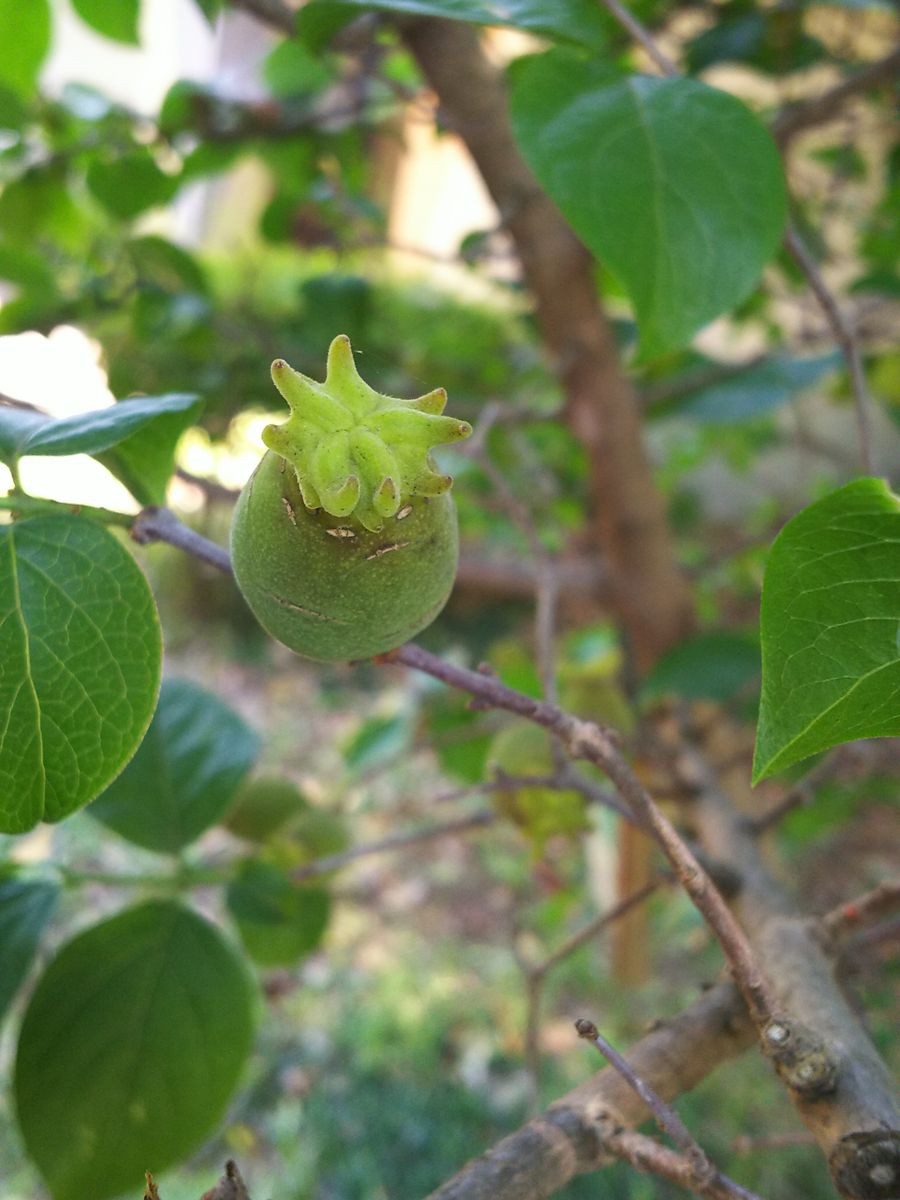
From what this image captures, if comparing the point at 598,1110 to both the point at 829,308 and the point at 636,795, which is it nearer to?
the point at 636,795

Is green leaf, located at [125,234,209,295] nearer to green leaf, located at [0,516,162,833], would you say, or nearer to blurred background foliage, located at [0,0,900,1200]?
blurred background foliage, located at [0,0,900,1200]

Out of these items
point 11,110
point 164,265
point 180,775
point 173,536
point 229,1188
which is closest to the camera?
point 229,1188

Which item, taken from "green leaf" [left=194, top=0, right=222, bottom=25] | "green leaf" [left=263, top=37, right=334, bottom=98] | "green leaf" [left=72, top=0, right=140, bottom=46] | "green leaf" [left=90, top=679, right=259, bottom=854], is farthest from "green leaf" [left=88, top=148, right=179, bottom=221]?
"green leaf" [left=90, top=679, right=259, bottom=854]

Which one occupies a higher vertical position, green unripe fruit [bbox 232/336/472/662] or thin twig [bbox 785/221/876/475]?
green unripe fruit [bbox 232/336/472/662]

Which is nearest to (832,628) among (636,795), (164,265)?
(636,795)

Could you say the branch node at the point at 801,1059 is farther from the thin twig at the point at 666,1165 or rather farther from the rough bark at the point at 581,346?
the rough bark at the point at 581,346

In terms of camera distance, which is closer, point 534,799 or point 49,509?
point 49,509
